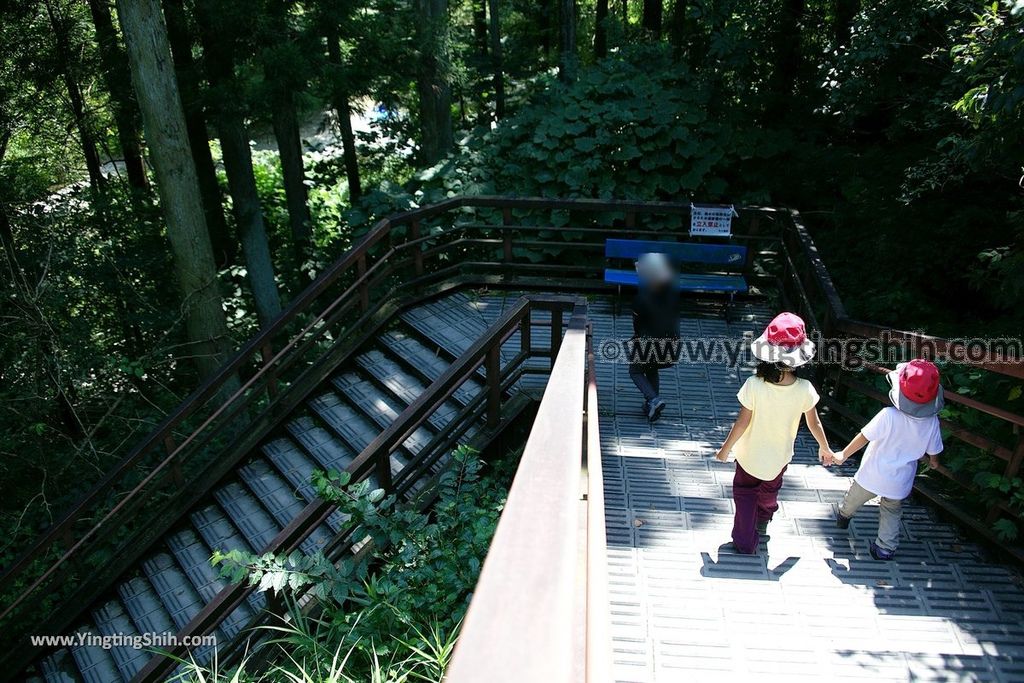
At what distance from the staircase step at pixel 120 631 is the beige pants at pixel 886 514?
18.5ft

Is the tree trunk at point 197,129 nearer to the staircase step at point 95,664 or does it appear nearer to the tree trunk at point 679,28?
the staircase step at point 95,664

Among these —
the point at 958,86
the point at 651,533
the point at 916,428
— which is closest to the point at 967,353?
the point at 916,428

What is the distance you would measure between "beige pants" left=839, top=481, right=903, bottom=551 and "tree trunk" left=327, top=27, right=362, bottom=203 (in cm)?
790

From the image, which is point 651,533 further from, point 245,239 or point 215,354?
point 245,239

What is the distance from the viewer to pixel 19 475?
330 inches

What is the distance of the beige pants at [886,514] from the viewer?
4398mm

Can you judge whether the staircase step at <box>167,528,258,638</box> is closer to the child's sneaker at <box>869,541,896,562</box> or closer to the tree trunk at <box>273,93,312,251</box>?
the child's sneaker at <box>869,541,896,562</box>

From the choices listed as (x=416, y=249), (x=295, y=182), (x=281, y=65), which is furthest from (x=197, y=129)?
(x=416, y=249)

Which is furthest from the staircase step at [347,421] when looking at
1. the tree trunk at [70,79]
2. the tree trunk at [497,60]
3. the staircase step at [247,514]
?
the tree trunk at [497,60]

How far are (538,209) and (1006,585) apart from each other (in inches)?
237

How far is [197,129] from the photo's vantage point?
12070 mm

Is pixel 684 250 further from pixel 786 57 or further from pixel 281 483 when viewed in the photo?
pixel 786 57

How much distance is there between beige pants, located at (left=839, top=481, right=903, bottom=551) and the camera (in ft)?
14.4

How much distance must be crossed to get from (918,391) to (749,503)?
3.83 ft
